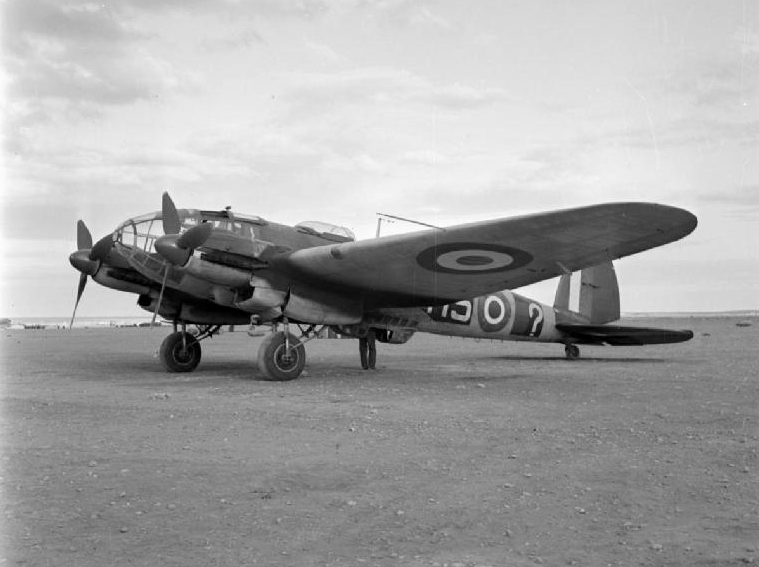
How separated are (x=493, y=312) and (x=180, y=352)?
22.8 ft

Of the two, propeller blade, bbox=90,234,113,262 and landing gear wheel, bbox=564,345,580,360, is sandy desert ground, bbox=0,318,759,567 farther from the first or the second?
landing gear wheel, bbox=564,345,580,360

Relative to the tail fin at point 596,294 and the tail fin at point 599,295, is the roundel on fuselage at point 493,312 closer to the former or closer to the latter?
the tail fin at point 596,294

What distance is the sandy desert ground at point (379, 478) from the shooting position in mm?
3699

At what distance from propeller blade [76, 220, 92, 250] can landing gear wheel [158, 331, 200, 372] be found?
264 cm

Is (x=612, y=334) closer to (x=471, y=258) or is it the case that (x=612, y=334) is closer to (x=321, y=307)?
(x=471, y=258)

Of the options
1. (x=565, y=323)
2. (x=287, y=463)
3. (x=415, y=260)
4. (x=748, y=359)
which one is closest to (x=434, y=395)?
(x=415, y=260)

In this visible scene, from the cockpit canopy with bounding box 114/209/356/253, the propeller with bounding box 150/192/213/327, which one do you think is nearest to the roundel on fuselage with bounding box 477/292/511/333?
the cockpit canopy with bounding box 114/209/356/253

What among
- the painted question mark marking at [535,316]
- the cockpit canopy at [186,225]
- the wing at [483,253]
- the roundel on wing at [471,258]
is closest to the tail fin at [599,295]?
the painted question mark marking at [535,316]

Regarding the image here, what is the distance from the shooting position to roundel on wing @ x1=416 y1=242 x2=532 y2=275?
433 inches

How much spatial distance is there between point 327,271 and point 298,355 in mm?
1508

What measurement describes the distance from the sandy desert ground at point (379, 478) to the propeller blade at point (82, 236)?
5.25 meters

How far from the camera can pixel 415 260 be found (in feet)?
38.1

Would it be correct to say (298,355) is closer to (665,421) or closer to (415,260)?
(415,260)

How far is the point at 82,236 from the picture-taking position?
15.0 meters
